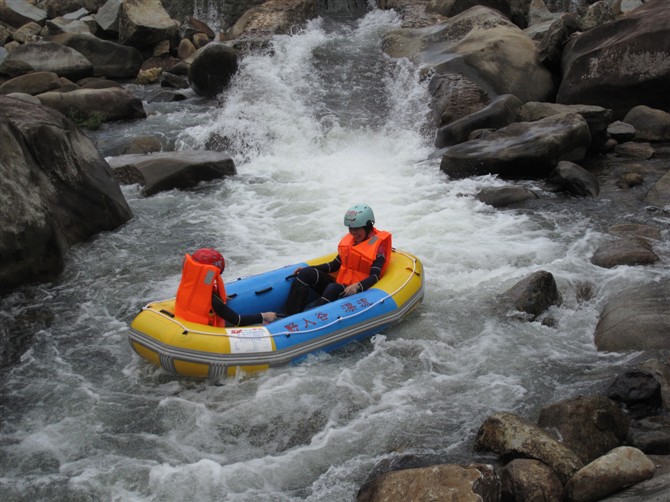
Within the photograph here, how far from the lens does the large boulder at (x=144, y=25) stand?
1864 centimetres

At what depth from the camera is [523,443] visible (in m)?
4.71

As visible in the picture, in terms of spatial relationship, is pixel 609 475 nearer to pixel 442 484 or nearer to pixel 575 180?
pixel 442 484

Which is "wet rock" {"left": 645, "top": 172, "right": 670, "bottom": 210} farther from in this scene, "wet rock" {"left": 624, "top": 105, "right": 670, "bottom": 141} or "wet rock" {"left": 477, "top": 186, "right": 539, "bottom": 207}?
"wet rock" {"left": 624, "top": 105, "right": 670, "bottom": 141}

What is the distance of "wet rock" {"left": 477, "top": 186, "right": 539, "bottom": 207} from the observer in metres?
10.1

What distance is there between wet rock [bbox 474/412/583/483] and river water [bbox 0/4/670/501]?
0.24m

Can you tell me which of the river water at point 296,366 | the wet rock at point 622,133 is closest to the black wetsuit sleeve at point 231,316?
the river water at point 296,366

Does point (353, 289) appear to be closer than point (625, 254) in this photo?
Yes

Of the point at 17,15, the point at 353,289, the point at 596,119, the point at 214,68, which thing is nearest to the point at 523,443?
the point at 353,289

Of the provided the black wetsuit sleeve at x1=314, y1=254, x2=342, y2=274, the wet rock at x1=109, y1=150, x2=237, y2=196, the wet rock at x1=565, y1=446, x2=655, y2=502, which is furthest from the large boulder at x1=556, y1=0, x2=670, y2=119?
the wet rock at x1=565, y1=446, x2=655, y2=502

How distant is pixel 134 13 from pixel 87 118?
587 centimetres

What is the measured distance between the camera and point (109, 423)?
5.59 meters

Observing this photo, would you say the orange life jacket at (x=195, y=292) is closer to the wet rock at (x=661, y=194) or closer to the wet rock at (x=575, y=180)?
the wet rock at (x=575, y=180)

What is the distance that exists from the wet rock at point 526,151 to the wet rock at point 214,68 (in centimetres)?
655

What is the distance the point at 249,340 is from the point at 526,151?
6.21m
